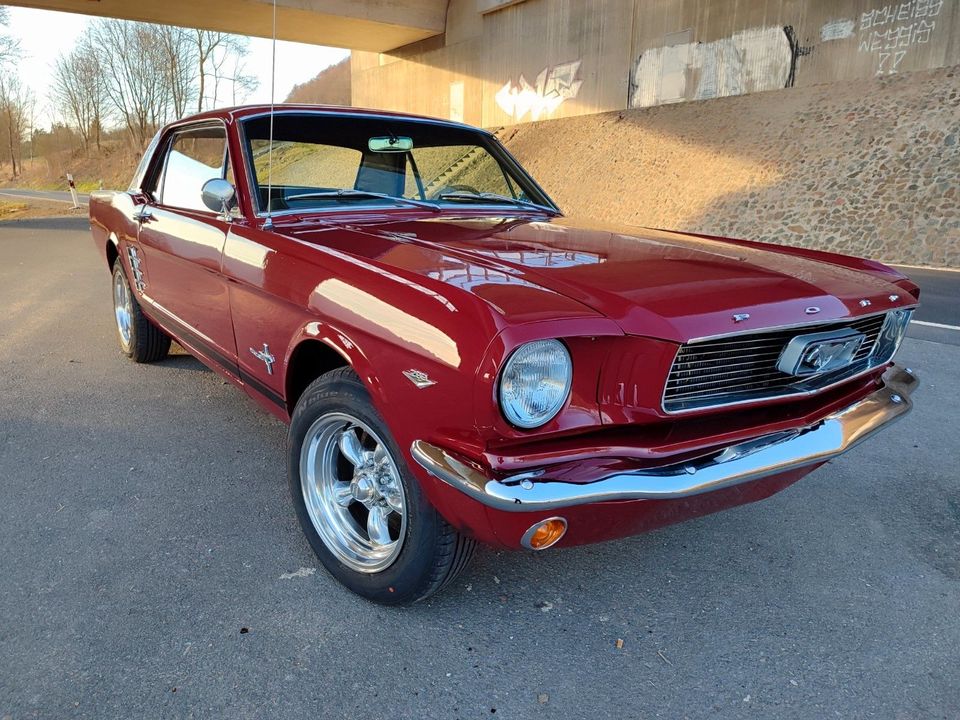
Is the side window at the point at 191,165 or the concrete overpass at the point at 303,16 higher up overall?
the concrete overpass at the point at 303,16

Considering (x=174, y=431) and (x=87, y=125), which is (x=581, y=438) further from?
(x=87, y=125)

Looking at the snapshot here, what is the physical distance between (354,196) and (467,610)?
182 cm

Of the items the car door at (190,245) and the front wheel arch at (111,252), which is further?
the front wheel arch at (111,252)

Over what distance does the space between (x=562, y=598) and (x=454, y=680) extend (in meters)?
0.51

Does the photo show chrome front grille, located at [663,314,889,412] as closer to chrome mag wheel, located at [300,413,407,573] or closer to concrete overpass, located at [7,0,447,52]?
chrome mag wheel, located at [300,413,407,573]

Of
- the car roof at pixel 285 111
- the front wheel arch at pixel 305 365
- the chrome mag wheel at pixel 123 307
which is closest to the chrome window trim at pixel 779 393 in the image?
the front wheel arch at pixel 305 365

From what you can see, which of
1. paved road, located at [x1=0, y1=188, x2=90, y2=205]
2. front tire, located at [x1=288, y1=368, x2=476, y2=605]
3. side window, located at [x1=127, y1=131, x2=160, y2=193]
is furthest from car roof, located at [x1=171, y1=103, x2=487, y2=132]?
paved road, located at [x1=0, y1=188, x2=90, y2=205]

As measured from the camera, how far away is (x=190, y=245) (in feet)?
10.6

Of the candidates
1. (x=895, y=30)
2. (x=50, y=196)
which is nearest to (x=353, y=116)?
(x=895, y=30)

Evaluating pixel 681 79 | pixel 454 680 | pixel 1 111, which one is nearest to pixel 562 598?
pixel 454 680

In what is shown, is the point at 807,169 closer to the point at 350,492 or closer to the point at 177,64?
the point at 350,492

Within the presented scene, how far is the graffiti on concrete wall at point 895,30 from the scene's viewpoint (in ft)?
40.2

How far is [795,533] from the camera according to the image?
2729 mm

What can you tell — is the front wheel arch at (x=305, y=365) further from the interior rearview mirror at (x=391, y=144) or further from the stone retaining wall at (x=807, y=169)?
the stone retaining wall at (x=807, y=169)
